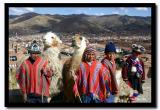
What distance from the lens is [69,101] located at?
3783mm

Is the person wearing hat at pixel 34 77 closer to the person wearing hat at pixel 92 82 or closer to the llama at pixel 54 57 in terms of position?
the llama at pixel 54 57

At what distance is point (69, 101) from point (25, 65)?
1.43 ft

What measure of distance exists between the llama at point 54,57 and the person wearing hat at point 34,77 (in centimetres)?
4

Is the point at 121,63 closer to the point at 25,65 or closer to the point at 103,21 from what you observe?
the point at 103,21

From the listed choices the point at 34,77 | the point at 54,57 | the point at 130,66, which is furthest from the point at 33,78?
the point at 130,66

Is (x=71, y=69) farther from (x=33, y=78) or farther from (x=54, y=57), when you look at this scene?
(x=33, y=78)

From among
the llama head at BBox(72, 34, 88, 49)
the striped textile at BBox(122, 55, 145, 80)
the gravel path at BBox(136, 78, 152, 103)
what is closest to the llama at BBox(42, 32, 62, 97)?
the llama head at BBox(72, 34, 88, 49)

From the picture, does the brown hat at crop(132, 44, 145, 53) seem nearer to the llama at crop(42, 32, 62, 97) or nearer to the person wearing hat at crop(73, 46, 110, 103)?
the person wearing hat at crop(73, 46, 110, 103)

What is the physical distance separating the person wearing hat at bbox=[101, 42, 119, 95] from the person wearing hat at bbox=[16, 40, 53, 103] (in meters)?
0.43

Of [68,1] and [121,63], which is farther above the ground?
[68,1]

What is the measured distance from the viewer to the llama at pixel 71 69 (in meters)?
3.78

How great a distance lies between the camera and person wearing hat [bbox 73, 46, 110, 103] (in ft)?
12.3

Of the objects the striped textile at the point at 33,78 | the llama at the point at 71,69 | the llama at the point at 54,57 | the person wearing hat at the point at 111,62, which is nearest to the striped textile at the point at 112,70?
the person wearing hat at the point at 111,62
